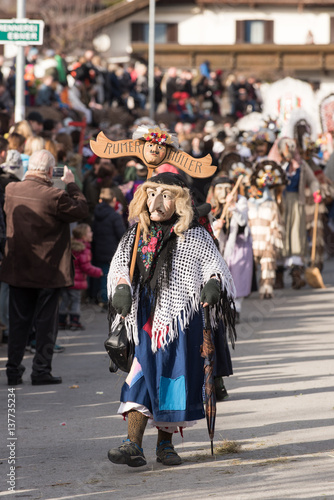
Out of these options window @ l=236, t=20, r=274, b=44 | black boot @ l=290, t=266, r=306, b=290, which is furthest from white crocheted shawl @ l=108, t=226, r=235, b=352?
window @ l=236, t=20, r=274, b=44

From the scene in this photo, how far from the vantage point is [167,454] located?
611cm

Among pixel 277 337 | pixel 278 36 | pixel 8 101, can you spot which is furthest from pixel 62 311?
pixel 278 36

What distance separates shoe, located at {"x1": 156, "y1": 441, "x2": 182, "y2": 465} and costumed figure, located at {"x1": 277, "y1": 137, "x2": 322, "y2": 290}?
9016mm

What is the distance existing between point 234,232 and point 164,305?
18.1 ft

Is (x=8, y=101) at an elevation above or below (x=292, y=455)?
above

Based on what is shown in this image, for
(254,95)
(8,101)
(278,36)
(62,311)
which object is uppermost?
(278,36)

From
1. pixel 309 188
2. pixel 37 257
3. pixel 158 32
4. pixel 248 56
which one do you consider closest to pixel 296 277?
pixel 309 188

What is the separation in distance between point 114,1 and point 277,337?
1831 inches

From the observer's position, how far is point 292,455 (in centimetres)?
623

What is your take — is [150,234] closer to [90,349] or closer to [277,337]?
[90,349]

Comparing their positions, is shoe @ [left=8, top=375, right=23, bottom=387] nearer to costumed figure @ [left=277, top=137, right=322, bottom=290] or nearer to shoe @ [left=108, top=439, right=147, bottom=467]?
shoe @ [left=108, top=439, right=147, bottom=467]

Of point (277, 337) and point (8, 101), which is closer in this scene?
point (277, 337)

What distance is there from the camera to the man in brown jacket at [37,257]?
845 cm

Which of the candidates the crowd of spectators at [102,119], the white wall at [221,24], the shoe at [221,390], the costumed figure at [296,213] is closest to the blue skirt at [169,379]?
the shoe at [221,390]
